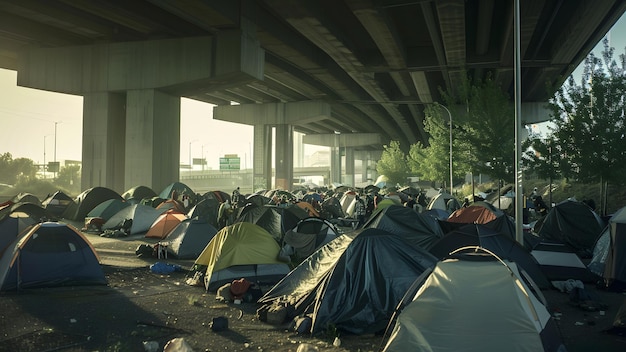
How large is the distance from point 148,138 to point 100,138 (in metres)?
4.36

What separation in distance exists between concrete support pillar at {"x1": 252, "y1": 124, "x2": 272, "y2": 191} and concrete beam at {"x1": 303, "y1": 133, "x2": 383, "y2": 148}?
28419mm

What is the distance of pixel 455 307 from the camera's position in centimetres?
655

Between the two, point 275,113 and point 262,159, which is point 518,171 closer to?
point 275,113

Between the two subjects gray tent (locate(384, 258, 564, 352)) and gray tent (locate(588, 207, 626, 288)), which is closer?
gray tent (locate(384, 258, 564, 352))

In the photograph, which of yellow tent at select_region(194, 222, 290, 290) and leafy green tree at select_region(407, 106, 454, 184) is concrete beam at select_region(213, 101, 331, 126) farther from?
yellow tent at select_region(194, 222, 290, 290)

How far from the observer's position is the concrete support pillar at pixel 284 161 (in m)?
62.4

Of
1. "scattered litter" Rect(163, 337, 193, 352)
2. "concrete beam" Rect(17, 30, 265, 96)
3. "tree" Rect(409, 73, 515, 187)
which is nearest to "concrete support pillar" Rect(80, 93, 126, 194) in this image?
"concrete beam" Rect(17, 30, 265, 96)

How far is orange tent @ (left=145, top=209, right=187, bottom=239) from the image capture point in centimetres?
2030

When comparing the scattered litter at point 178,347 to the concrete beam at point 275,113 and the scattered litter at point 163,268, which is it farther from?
the concrete beam at point 275,113

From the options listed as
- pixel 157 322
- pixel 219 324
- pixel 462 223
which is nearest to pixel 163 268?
pixel 157 322

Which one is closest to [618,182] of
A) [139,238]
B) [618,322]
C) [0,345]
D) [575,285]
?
[575,285]

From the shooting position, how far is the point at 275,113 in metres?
58.9

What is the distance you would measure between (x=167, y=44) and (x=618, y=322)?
29.6 m

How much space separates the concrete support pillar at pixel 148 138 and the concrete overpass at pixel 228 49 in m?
0.07
